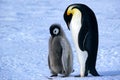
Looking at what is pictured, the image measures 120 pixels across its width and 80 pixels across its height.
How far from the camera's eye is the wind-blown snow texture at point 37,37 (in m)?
7.11

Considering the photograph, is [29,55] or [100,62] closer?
[100,62]

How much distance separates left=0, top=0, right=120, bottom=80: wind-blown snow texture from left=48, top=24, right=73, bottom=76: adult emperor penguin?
6.2 inches

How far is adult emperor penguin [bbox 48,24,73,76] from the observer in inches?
239

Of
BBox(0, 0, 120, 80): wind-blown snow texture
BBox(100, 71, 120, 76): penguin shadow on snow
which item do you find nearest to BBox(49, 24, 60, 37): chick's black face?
BBox(0, 0, 120, 80): wind-blown snow texture

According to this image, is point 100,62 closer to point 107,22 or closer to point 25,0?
point 107,22

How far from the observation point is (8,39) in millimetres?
9969

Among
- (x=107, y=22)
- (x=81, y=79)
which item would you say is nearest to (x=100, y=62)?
(x=81, y=79)

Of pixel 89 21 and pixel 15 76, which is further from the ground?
pixel 89 21

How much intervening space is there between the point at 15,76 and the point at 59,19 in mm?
6300

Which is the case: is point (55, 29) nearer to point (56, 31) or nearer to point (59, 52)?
point (56, 31)

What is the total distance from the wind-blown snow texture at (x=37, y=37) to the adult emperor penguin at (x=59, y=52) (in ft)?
0.52

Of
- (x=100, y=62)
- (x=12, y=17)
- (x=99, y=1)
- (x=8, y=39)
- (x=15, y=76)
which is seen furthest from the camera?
(x=99, y=1)

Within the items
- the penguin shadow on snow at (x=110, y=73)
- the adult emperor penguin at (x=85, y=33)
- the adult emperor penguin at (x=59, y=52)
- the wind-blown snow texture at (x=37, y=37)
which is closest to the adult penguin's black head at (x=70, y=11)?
the adult emperor penguin at (x=85, y=33)

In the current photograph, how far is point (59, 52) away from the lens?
614 centimetres
